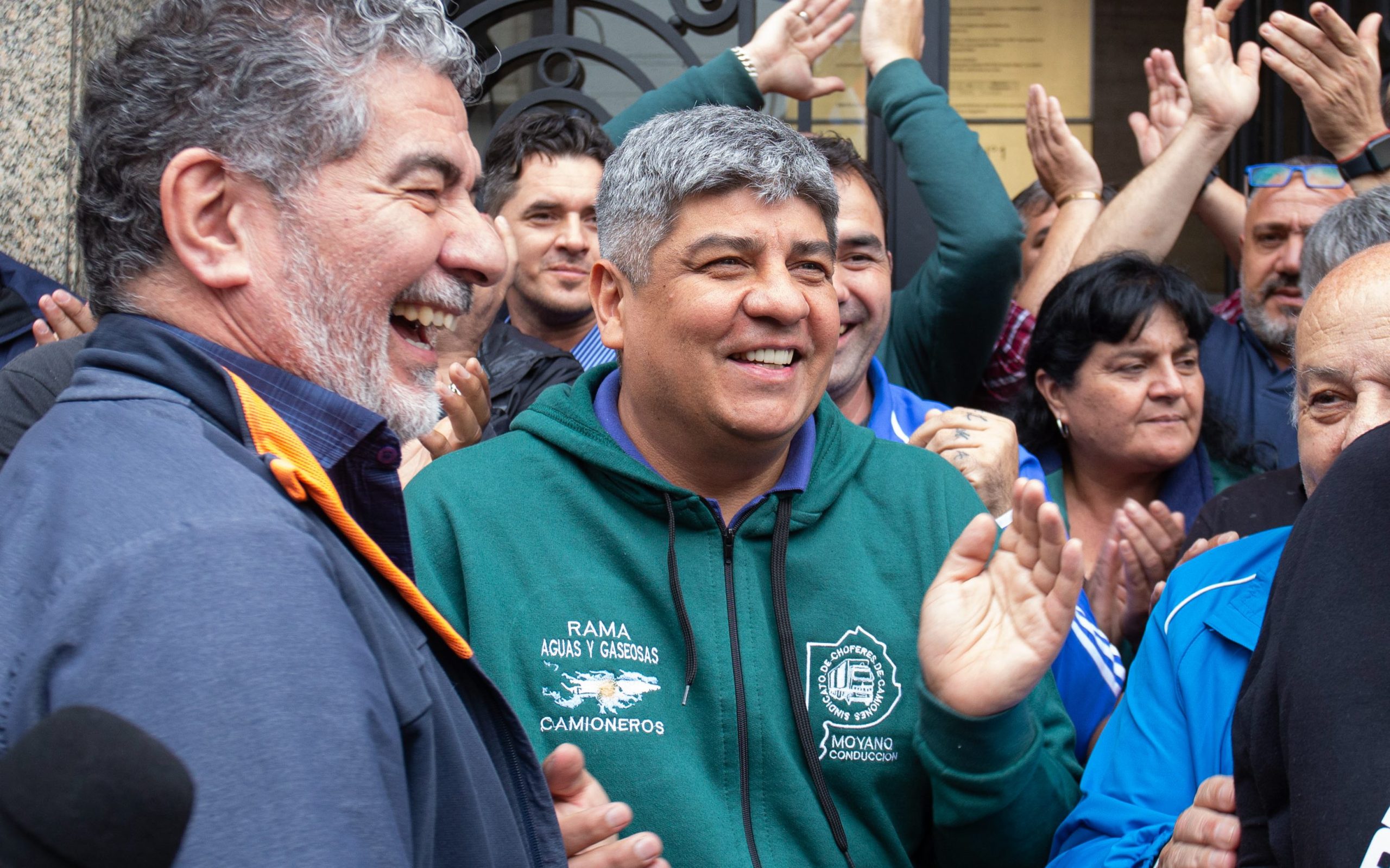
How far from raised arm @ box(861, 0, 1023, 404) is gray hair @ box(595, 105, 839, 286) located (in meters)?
1.17

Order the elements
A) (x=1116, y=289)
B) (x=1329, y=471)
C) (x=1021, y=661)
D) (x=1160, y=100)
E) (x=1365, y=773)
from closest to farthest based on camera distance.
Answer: (x=1365, y=773) < (x=1329, y=471) < (x=1021, y=661) < (x=1116, y=289) < (x=1160, y=100)

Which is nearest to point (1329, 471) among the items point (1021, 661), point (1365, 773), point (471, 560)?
point (1365, 773)

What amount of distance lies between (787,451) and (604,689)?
589mm

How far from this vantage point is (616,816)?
62.9 inches

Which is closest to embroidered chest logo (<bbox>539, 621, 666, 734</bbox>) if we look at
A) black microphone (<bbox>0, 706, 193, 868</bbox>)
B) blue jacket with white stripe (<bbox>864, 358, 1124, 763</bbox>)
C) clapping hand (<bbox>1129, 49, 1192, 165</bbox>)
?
blue jacket with white stripe (<bbox>864, 358, 1124, 763</bbox>)

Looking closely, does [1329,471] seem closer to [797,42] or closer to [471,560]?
[471,560]

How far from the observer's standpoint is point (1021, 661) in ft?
6.08

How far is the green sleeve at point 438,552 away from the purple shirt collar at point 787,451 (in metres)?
0.32

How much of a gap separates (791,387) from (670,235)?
0.35m

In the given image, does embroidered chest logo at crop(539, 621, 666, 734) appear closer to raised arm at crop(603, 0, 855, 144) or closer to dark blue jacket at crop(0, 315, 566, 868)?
dark blue jacket at crop(0, 315, 566, 868)

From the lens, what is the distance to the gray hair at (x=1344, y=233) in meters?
2.62

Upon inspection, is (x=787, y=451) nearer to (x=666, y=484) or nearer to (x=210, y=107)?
(x=666, y=484)

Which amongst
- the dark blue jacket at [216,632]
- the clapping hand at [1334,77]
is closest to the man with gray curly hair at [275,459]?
the dark blue jacket at [216,632]

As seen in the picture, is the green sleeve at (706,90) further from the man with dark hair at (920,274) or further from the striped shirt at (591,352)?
the striped shirt at (591,352)
